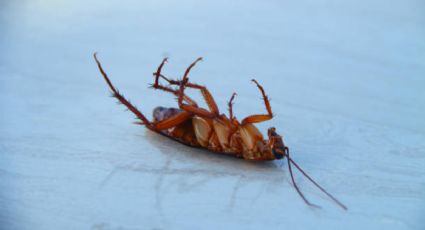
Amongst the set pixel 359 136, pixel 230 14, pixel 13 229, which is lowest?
pixel 13 229

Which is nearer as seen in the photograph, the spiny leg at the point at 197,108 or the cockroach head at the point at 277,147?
the cockroach head at the point at 277,147

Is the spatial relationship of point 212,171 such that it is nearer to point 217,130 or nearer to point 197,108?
point 217,130

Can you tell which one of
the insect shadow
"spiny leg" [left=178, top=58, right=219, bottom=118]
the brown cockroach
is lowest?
the insect shadow

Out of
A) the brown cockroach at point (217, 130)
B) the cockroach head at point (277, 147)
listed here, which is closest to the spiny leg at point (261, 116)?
the brown cockroach at point (217, 130)

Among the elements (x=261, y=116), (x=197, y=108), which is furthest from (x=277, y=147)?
(x=197, y=108)

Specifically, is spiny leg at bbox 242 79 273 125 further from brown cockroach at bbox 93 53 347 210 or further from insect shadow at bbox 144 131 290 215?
insect shadow at bbox 144 131 290 215

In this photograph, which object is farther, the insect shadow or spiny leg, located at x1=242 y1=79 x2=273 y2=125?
spiny leg, located at x1=242 y1=79 x2=273 y2=125

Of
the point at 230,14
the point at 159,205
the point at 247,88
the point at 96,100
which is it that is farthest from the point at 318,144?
the point at 230,14

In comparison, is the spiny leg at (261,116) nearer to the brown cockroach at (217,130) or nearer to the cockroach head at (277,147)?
the brown cockroach at (217,130)

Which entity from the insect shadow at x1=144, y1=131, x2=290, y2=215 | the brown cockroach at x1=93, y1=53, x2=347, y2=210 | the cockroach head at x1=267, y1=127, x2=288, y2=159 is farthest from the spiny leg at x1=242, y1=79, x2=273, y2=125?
the insect shadow at x1=144, y1=131, x2=290, y2=215

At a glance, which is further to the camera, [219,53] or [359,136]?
[219,53]

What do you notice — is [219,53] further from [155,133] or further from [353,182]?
[353,182]
